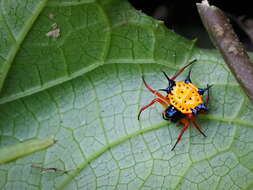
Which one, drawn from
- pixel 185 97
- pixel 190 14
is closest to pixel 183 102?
pixel 185 97

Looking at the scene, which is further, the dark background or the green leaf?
the dark background

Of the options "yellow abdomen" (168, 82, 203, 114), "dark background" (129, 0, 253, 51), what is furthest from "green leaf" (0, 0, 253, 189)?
"dark background" (129, 0, 253, 51)

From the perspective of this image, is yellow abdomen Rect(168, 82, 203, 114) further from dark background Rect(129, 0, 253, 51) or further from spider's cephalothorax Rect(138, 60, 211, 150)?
dark background Rect(129, 0, 253, 51)

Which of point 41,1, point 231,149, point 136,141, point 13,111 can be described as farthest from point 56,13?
point 231,149

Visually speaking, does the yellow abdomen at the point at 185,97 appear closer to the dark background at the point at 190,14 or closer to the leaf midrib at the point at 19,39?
the dark background at the point at 190,14

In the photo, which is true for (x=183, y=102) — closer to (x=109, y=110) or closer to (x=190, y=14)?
(x=109, y=110)

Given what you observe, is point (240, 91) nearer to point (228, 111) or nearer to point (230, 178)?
point (228, 111)

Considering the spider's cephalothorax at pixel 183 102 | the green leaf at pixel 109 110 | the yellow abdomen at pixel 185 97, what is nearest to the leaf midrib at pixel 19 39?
the green leaf at pixel 109 110
